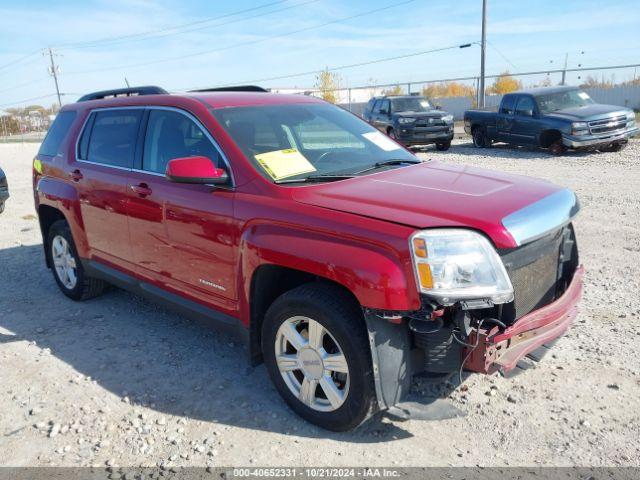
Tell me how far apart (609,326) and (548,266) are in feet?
4.43

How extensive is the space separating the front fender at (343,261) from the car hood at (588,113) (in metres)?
12.7

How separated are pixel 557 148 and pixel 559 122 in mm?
700

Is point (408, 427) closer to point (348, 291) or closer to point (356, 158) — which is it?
point (348, 291)

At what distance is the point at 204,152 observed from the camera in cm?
357

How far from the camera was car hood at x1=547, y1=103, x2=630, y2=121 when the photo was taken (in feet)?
43.6

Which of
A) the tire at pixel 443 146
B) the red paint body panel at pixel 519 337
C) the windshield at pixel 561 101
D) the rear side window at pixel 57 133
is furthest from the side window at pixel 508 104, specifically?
the red paint body panel at pixel 519 337

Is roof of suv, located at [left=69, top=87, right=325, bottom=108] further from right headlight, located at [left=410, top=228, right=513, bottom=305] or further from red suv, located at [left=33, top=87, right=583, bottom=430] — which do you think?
right headlight, located at [left=410, top=228, right=513, bottom=305]

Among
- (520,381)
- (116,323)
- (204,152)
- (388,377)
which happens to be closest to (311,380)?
(388,377)

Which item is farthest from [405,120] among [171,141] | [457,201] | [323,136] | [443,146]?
[457,201]

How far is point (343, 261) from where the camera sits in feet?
8.77

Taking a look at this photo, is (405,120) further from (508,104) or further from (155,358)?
(155,358)

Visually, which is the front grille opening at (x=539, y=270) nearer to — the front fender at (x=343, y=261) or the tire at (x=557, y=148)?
the front fender at (x=343, y=261)

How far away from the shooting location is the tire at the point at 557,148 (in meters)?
14.0

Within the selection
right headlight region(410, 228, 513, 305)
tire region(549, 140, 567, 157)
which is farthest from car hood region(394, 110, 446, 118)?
right headlight region(410, 228, 513, 305)
